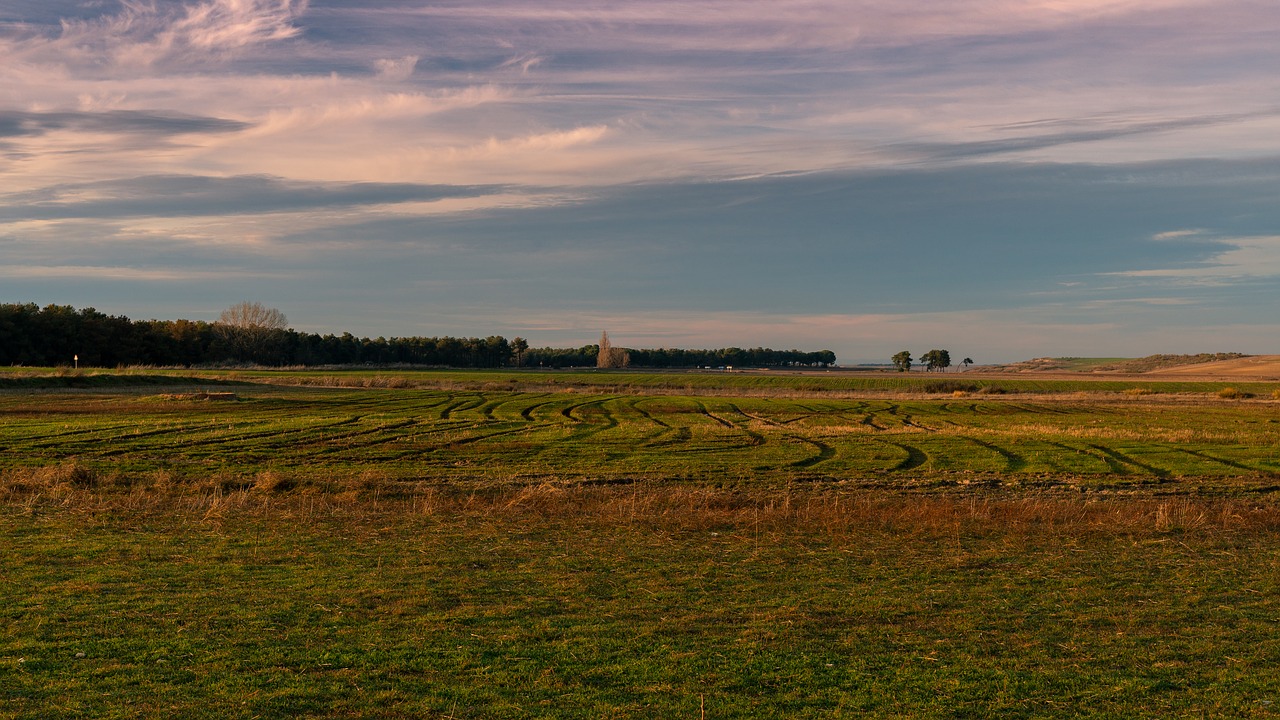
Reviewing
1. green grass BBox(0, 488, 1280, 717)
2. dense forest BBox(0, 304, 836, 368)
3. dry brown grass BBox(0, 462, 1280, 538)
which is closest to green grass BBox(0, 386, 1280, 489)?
dry brown grass BBox(0, 462, 1280, 538)

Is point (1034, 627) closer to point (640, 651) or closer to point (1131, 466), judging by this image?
point (640, 651)

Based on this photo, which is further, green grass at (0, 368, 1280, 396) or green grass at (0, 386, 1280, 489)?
green grass at (0, 368, 1280, 396)

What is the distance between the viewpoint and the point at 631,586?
1452cm

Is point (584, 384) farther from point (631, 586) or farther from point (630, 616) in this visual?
point (630, 616)

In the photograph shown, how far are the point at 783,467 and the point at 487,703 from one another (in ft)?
92.0

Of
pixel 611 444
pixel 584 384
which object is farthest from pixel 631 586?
pixel 584 384

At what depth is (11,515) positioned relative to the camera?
70.3ft

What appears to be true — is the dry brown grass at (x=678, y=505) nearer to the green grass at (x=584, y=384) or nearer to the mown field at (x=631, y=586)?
the mown field at (x=631, y=586)

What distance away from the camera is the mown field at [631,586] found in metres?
9.34

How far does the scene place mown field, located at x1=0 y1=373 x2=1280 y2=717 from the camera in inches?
368

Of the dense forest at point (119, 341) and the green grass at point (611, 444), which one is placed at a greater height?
the dense forest at point (119, 341)

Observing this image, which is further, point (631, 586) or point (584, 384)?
point (584, 384)

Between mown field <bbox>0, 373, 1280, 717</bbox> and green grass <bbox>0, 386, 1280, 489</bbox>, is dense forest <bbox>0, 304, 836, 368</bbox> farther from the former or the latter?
mown field <bbox>0, 373, 1280, 717</bbox>

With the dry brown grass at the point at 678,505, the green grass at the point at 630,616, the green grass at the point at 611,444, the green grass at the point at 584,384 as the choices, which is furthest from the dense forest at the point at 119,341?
the green grass at the point at 630,616
